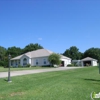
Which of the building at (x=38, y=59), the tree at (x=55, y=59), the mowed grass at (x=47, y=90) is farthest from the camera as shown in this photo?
the building at (x=38, y=59)

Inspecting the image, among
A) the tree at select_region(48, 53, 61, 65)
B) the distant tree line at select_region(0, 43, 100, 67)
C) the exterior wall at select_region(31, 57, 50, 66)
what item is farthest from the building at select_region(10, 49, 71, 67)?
the distant tree line at select_region(0, 43, 100, 67)

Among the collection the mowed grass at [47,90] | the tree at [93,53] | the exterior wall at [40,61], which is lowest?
the mowed grass at [47,90]

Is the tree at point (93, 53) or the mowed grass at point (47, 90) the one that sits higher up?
the tree at point (93, 53)

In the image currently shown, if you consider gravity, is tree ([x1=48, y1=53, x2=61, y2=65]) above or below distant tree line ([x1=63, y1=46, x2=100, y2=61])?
below

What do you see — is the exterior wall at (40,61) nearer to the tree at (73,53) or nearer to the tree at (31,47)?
the tree at (31,47)

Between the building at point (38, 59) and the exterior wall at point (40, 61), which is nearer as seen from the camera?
the exterior wall at point (40, 61)

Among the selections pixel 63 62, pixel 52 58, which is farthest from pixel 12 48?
pixel 52 58

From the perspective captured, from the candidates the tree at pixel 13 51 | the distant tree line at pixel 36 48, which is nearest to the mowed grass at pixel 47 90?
the distant tree line at pixel 36 48

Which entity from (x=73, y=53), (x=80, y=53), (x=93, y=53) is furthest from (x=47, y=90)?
(x=80, y=53)

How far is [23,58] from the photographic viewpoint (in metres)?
57.0

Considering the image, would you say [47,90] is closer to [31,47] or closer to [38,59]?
[38,59]

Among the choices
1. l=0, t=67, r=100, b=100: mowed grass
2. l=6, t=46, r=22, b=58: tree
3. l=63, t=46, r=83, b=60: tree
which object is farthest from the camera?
l=63, t=46, r=83, b=60: tree

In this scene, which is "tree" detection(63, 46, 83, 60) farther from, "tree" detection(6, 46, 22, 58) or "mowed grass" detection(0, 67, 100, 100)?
"mowed grass" detection(0, 67, 100, 100)

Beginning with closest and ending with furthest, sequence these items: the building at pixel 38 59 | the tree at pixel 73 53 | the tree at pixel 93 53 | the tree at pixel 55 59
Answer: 1. the tree at pixel 55 59
2. the building at pixel 38 59
3. the tree at pixel 93 53
4. the tree at pixel 73 53
